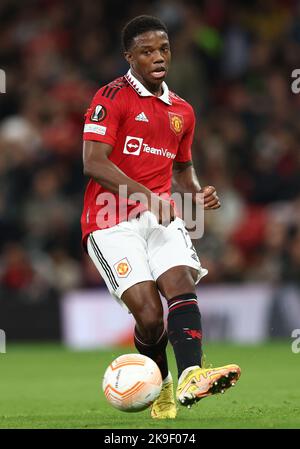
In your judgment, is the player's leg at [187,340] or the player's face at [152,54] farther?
the player's face at [152,54]

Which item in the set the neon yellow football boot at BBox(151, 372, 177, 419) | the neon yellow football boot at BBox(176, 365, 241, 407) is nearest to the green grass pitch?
the neon yellow football boot at BBox(151, 372, 177, 419)

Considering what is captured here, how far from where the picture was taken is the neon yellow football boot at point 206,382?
20.7 ft

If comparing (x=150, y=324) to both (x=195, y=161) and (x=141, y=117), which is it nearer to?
(x=141, y=117)

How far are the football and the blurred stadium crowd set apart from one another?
6.85 metres

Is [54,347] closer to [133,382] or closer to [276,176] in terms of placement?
[276,176]

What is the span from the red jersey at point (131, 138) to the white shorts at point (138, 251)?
0.10 meters

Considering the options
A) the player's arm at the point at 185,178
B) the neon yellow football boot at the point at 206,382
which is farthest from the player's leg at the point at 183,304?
the player's arm at the point at 185,178

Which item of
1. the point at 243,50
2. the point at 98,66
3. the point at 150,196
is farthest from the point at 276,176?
the point at 150,196

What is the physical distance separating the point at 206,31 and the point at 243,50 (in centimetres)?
62

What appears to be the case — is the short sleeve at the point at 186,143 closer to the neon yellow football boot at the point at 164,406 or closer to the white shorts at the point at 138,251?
the white shorts at the point at 138,251

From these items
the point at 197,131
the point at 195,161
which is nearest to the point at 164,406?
the point at 195,161

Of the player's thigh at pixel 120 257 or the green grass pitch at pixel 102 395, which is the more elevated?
the player's thigh at pixel 120 257

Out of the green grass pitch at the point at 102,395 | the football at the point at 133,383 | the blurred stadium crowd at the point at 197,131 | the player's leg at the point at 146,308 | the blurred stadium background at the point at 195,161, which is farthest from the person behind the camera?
the blurred stadium crowd at the point at 197,131

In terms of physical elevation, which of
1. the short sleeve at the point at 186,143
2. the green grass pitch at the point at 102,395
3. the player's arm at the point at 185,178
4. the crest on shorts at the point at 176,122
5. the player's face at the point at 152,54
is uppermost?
the player's face at the point at 152,54
